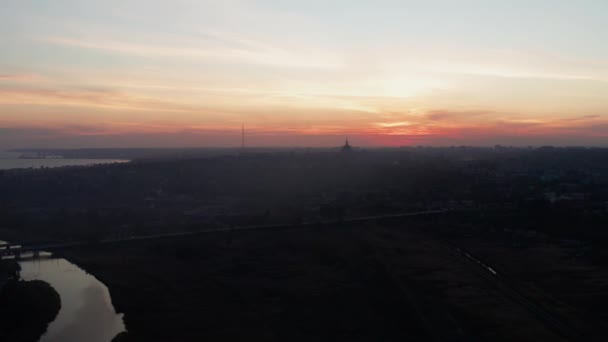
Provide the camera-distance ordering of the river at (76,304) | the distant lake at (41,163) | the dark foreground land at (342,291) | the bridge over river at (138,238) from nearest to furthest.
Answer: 1. the dark foreground land at (342,291)
2. the river at (76,304)
3. the bridge over river at (138,238)
4. the distant lake at (41,163)

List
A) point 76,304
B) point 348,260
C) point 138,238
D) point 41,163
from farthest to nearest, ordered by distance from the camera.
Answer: point 41,163 → point 138,238 → point 348,260 → point 76,304

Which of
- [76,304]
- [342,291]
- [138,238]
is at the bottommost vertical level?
[76,304]

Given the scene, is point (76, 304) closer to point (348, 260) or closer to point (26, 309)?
point (26, 309)

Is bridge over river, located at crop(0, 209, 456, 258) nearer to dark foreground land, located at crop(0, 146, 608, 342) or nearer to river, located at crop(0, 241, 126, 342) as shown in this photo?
dark foreground land, located at crop(0, 146, 608, 342)

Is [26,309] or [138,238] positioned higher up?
[138,238]

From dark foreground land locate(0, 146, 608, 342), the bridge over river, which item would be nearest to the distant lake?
dark foreground land locate(0, 146, 608, 342)

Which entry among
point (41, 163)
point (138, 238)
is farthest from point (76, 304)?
point (41, 163)

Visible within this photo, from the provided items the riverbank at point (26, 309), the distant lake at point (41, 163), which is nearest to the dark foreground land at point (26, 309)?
the riverbank at point (26, 309)

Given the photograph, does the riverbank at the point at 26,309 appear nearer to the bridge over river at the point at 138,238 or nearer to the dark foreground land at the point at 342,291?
the dark foreground land at the point at 342,291
